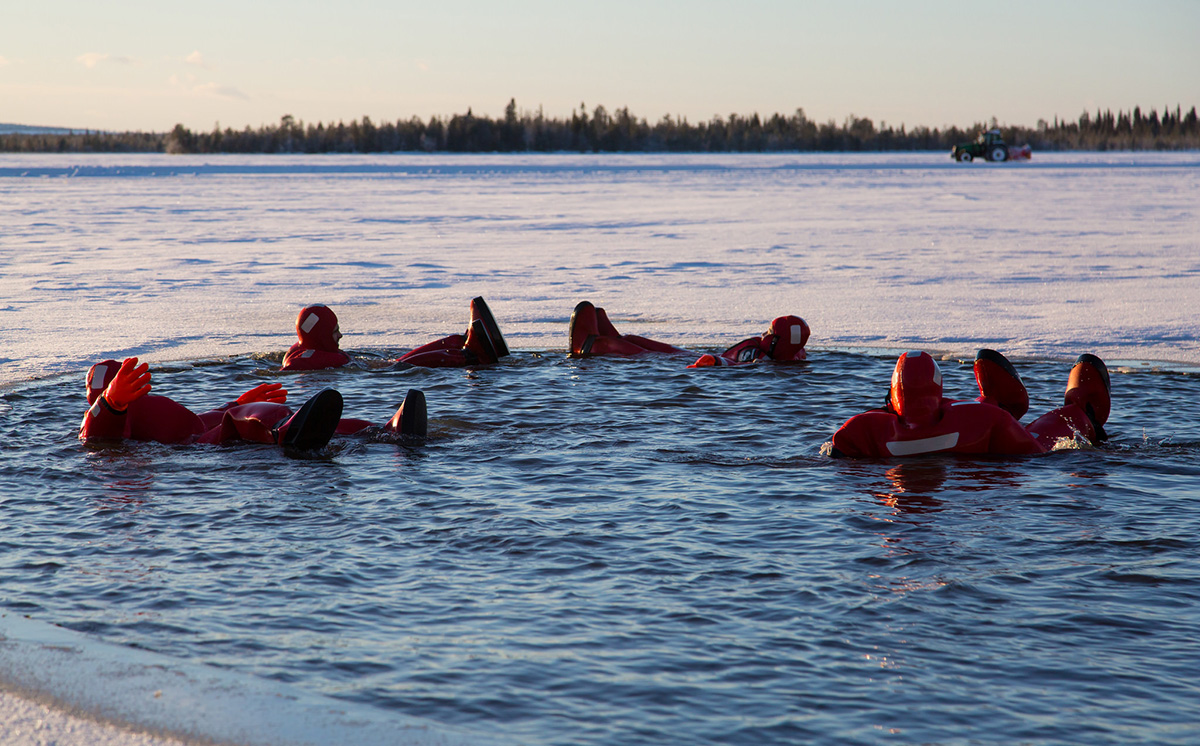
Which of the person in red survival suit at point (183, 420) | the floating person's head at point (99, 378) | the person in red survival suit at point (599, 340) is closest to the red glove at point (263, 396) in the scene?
the person in red survival suit at point (183, 420)

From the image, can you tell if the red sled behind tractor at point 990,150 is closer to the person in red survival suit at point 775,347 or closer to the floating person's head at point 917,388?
the person in red survival suit at point 775,347

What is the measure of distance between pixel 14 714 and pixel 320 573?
1391 mm

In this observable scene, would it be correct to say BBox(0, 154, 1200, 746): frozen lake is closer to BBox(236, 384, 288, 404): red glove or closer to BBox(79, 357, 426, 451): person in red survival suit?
BBox(79, 357, 426, 451): person in red survival suit

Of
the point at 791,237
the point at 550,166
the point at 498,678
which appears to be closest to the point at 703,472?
the point at 498,678

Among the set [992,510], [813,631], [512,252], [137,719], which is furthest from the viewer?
[512,252]

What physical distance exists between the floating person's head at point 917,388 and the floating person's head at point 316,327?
15.7 ft

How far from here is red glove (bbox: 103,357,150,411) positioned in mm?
6160

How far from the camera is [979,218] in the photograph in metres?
22.3

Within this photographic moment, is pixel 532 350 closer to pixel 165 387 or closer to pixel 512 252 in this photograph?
pixel 165 387

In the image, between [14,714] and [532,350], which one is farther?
[532,350]

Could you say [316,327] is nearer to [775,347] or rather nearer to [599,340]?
[599,340]

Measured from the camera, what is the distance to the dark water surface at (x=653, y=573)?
11.0ft

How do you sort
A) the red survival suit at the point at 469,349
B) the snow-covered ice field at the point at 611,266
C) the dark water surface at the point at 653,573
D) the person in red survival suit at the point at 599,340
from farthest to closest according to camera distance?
the snow-covered ice field at the point at 611,266
the person in red survival suit at the point at 599,340
the red survival suit at the point at 469,349
the dark water surface at the point at 653,573

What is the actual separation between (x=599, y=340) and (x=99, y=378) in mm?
4071
